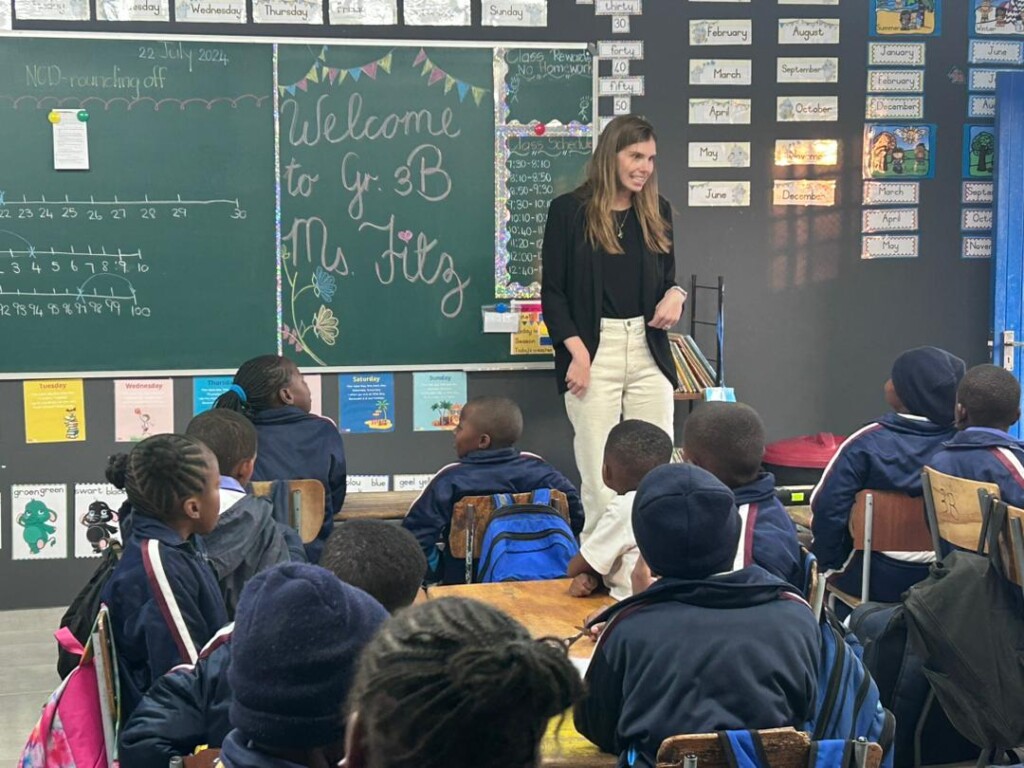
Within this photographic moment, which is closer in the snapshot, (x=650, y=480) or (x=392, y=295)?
(x=650, y=480)

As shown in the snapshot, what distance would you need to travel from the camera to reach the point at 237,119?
4.94 m

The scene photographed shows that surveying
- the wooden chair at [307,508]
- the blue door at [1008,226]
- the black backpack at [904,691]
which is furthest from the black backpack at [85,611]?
the blue door at [1008,226]

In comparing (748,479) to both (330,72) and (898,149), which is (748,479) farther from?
(898,149)

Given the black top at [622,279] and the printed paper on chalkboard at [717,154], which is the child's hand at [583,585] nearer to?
the black top at [622,279]

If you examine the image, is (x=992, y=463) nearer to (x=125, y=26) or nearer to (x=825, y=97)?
(x=825, y=97)

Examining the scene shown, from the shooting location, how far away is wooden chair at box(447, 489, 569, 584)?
11.2 ft

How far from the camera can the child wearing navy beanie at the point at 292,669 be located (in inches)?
55.1

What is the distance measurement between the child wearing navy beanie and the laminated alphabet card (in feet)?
14.1

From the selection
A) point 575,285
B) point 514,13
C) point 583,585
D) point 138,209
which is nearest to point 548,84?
point 514,13

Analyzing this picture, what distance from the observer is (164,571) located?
237cm

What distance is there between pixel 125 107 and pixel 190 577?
299 centimetres

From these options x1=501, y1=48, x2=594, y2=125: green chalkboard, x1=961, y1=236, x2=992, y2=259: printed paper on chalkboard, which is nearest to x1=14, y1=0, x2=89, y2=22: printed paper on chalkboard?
x1=501, y1=48, x2=594, y2=125: green chalkboard

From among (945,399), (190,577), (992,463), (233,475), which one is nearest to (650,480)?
(190,577)

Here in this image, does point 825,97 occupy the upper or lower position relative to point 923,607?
upper
